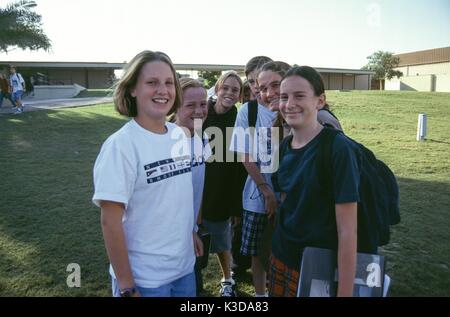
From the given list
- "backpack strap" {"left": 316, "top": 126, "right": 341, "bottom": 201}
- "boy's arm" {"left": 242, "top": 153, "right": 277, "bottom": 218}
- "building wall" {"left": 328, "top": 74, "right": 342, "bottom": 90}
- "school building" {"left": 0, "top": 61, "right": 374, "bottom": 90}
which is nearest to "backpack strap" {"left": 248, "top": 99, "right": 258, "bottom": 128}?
"boy's arm" {"left": 242, "top": 153, "right": 277, "bottom": 218}

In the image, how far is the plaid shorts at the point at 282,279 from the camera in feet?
6.21

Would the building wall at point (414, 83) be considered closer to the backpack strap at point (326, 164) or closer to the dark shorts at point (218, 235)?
the dark shorts at point (218, 235)

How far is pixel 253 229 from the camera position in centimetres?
276

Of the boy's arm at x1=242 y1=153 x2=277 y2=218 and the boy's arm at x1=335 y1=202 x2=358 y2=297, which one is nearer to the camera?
the boy's arm at x1=335 y1=202 x2=358 y2=297

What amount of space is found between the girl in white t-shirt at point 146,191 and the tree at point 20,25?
1664cm

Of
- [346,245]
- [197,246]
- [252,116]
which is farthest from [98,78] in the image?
[346,245]

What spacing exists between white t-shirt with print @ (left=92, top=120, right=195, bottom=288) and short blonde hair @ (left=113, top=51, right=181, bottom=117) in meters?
0.14

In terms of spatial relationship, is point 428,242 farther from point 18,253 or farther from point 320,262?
point 18,253

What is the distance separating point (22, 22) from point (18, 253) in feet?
53.9

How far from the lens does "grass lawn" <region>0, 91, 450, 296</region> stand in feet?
10.8

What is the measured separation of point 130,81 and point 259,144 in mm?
1167

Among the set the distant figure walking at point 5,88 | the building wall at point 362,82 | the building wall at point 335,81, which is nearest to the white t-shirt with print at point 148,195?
the distant figure walking at point 5,88

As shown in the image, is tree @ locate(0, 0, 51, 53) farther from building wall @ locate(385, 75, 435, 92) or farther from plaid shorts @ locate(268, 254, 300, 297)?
building wall @ locate(385, 75, 435, 92)

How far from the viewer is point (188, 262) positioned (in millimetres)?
1896
